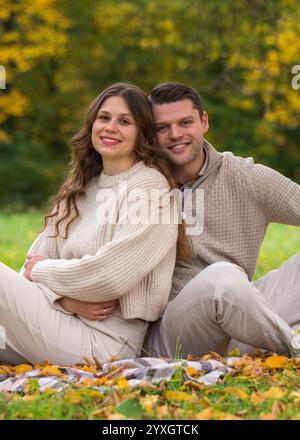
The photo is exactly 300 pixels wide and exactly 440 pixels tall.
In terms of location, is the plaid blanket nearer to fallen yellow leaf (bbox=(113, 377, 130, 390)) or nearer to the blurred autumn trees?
fallen yellow leaf (bbox=(113, 377, 130, 390))

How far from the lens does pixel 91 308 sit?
3816 millimetres

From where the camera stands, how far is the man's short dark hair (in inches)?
164

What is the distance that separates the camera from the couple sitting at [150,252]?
12.2 feet

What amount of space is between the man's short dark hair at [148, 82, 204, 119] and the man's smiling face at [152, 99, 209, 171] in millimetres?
23

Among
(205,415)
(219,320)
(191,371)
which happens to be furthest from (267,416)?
(219,320)

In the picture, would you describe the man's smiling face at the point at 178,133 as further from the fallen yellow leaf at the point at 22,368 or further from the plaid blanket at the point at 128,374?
the fallen yellow leaf at the point at 22,368

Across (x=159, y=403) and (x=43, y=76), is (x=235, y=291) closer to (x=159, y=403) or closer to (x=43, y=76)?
(x=159, y=403)

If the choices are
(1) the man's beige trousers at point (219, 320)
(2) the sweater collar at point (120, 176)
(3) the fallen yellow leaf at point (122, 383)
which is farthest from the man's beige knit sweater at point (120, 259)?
(3) the fallen yellow leaf at point (122, 383)

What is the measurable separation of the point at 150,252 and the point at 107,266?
0.22 metres

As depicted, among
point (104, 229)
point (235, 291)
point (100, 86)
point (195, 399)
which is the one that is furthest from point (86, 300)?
point (100, 86)

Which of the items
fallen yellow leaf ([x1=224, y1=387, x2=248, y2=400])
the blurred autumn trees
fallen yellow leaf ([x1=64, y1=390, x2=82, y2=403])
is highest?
the blurred autumn trees

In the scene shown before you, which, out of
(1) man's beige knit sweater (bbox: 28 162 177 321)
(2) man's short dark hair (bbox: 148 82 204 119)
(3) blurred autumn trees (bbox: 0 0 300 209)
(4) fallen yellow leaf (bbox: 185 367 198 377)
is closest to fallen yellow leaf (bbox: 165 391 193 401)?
(4) fallen yellow leaf (bbox: 185 367 198 377)

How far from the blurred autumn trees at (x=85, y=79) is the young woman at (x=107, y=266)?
10.8 metres

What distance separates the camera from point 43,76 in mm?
18938
